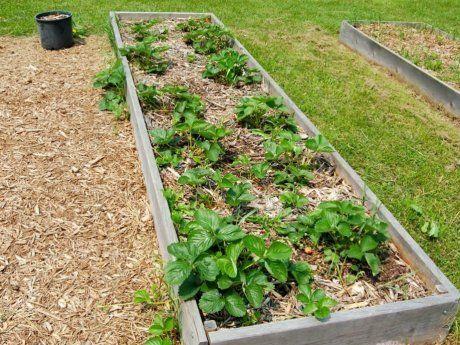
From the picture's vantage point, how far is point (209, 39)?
624cm

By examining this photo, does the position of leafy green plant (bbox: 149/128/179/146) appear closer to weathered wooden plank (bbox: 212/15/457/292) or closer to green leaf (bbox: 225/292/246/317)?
weathered wooden plank (bbox: 212/15/457/292)

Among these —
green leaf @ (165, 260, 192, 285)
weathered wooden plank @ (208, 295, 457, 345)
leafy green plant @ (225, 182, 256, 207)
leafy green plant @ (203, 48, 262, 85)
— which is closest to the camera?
weathered wooden plank @ (208, 295, 457, 345)

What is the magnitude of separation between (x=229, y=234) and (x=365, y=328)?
90cm

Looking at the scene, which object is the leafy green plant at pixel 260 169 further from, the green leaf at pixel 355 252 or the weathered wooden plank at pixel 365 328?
the weathered wooden plank at pixel 365 328

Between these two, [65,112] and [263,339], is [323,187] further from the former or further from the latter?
[65,112]

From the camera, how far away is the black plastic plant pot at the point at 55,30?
20.5 feet

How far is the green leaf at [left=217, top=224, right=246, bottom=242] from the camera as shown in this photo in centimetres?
257

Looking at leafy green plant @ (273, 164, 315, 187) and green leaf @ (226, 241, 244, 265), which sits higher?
green leaf @ (226, 241, 244, 265)

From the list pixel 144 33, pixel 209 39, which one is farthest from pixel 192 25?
pixel 144 33

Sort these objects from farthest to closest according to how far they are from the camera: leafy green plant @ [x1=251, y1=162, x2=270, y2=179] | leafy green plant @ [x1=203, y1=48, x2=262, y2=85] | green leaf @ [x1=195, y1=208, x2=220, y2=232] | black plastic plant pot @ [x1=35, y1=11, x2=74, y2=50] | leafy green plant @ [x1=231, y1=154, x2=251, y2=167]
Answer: black plastic plant pot @ [x1=35, y1=11, x2=74, y2=50], leafy green plant @ [x1=203, y1=48, x2=262, y2=85], leafy green plant @ [x1=231, y1=154, x2=251, y2=167], leafy green plant @ [x1=251, y1=162, x2=270, y2=179], green leaf @ [x1=195, y1=208, x2=220, y2=232]

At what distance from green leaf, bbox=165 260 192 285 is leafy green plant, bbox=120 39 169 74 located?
3412 mm

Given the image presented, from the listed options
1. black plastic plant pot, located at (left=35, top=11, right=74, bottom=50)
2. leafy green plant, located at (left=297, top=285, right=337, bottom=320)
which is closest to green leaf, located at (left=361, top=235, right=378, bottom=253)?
leafy green plant, located at (left=297, top=285, right=337, bottom=320)

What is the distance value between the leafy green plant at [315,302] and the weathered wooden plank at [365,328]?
0.04 m

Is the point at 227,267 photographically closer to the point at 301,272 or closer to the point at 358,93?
the point at 301,272
